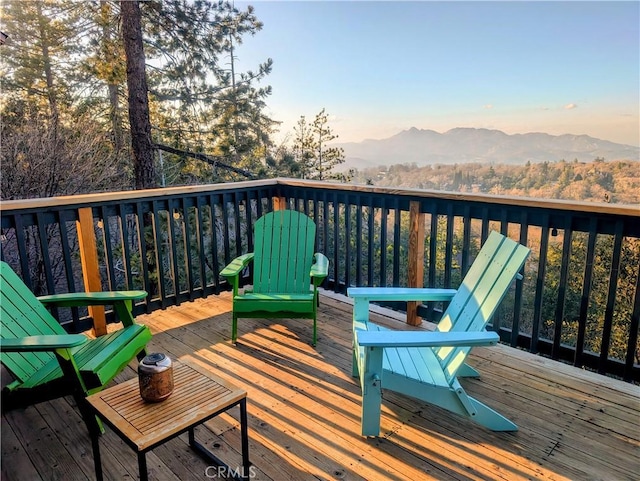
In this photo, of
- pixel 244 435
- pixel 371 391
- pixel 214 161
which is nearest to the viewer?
pixel 244 435

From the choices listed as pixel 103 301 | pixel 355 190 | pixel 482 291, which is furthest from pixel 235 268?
pixel 482 291

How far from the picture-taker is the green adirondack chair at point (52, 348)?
5.80 feet

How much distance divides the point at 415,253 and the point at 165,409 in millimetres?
2230

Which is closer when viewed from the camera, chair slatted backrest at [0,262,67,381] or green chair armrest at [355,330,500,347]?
green chair armrest at [355,330,500,347]

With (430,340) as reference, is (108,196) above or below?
above

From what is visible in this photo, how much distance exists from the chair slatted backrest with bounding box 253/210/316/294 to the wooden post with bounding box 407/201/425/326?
79 cm

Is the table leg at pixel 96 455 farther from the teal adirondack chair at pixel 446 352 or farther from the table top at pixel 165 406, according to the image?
the teal adirondack chair at pixel 446 352

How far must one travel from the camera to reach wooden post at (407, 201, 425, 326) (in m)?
3.11

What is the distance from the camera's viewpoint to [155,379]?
144 cm

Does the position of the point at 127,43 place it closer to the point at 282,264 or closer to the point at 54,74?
the point at 54,74

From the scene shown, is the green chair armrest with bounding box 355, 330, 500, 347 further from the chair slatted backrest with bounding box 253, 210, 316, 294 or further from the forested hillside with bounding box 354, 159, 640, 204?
the forested hillside with bounding box 354, 159, 640, 204

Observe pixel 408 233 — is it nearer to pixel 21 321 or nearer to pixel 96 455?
pixel 96 455

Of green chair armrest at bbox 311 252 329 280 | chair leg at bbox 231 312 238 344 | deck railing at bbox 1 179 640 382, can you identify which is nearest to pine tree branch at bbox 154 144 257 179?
deck railing at bbox 1 179 640 382

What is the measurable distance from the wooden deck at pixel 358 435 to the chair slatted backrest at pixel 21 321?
12.9 inches
